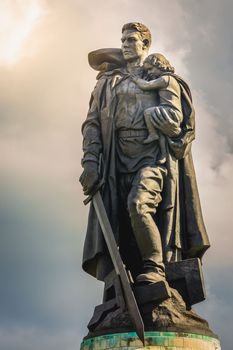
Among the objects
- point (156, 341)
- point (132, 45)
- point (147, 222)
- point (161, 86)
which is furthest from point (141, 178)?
point (132, 45)

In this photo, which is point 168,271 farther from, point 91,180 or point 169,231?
point 91,180

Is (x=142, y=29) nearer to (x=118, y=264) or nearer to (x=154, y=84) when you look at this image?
(x=154, y=84)

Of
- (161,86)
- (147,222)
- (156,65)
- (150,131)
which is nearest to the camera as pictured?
(147,222)

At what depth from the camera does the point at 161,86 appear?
11.8 metres

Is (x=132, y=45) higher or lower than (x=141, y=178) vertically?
higher

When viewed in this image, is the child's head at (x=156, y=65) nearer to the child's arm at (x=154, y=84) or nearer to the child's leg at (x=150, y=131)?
the child's arm at (x=154, y=84)

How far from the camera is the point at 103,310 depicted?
1034 cm

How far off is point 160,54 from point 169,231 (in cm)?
342

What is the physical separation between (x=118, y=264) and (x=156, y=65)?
13.0 feet

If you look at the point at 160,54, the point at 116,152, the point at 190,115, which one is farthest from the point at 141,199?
the point at 160,54

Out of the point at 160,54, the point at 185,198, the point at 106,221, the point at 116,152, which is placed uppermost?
the point at 160,54

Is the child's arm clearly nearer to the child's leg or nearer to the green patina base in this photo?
the child's leg

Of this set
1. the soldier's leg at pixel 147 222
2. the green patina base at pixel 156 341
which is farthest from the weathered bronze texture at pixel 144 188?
the green patina base at pixel 156 341

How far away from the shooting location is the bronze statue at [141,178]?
10.8m
